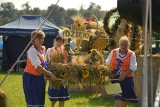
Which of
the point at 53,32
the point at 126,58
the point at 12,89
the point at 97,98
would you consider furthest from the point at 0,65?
the point at 126,58

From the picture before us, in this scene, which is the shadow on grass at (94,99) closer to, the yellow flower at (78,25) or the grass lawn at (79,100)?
the grass lawn at (79,100)

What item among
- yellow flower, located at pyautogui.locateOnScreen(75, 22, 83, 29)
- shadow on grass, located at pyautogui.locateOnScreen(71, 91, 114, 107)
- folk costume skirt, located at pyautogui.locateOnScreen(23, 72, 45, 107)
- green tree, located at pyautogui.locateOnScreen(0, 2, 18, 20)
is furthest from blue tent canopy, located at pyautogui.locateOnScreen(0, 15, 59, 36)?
green tree, located at pyautogui.locateOnScreen(0, 2, 18, 20)

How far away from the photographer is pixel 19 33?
52.8ft

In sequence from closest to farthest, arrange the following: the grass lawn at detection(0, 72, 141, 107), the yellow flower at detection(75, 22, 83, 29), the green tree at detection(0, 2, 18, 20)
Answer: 1. the yellow flower at detection(75, 22, 83, 29)
2. the grass lawn at detection(0, 72, 141, 107)
3. the green tree at detection(0, 2, 18, 20)

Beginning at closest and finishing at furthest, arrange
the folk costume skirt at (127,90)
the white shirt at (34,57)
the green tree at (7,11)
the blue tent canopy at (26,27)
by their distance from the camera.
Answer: the white shirt at (34,57)
the folk costume skirt at (127,90)
the blue tent canopy at (26,27)
the green tree at (7,11)

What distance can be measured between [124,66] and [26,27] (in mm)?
10897

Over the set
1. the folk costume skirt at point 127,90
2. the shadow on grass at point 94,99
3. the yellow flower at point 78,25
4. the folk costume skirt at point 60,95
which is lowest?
the shadow on grass at point 94,99

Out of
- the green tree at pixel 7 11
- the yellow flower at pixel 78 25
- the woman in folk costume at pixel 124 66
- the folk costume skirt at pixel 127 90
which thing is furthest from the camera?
the green tree at pixel 7 11

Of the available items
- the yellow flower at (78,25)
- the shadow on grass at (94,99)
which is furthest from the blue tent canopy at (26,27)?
the yellow flower at (78,25)

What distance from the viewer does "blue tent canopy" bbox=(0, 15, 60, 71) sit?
52.5 feet

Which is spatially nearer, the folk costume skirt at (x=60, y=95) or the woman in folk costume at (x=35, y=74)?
the woman in folk costume at (x=35, y=74)

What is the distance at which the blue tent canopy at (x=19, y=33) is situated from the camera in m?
16.0

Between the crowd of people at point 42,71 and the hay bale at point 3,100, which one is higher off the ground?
the crowd of people at point 42,71

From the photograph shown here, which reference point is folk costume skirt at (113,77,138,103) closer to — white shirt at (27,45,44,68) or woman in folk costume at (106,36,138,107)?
woman in folk costume at (106,36,138,107)
